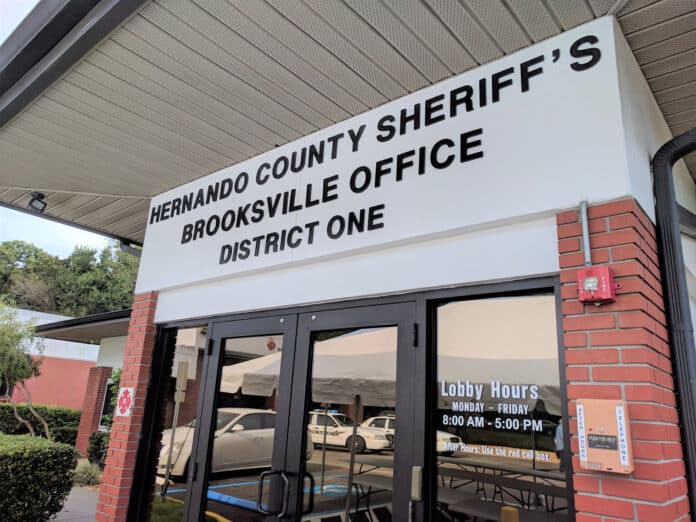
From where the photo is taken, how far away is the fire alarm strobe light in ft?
7.55

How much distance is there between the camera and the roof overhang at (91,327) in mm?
9355

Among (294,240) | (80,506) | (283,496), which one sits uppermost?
(294,240)

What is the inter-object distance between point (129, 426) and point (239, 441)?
1.28 m

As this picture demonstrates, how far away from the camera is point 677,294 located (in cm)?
252

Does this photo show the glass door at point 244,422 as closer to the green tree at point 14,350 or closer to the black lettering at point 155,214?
the black lettering at point 155,214

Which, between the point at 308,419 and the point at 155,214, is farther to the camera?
the point at 155,214

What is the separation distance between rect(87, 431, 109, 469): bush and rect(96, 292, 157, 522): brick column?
6.41 meters

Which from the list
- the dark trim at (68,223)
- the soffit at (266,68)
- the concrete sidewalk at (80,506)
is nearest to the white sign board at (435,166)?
the soffit at (266,68)

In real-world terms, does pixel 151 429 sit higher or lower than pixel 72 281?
lower

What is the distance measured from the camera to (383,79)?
3332 mm

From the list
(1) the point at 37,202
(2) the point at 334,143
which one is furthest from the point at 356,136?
(1) the point at 37,202

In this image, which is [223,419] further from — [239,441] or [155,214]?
[155,214]

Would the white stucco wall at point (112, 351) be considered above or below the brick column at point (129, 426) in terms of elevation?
above

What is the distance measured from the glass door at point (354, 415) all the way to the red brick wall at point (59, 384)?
59.3 ft
